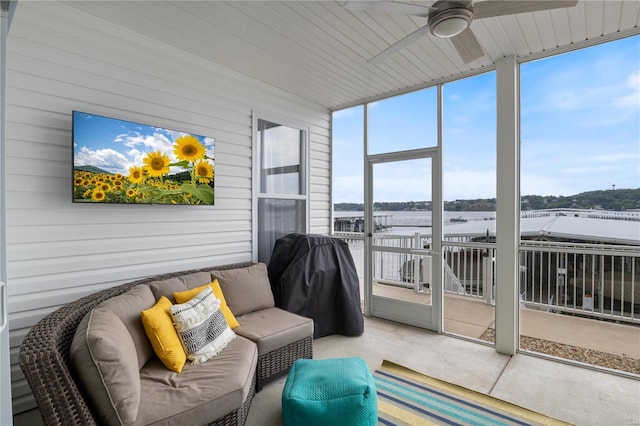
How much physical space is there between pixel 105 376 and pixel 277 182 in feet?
9.35

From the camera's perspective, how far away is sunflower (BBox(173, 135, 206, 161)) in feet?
9.59

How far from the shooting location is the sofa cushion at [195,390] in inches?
63.1

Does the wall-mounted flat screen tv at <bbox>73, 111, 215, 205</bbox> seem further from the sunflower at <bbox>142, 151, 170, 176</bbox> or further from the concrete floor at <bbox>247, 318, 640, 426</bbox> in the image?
the concrete floor at <bbox>247, 318, 640, 426</bbox>

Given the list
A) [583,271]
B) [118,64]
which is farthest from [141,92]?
[583,271]

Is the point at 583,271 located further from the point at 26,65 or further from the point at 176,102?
the point at 26,65

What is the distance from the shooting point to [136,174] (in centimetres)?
264

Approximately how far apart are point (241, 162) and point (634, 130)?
3625 mm

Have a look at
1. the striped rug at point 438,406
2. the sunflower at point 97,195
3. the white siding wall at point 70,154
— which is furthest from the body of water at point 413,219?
the sunflower at point 97,195

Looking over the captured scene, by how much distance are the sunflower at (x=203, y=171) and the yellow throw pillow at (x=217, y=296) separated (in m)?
1.01

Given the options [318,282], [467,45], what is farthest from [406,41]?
[318,282]

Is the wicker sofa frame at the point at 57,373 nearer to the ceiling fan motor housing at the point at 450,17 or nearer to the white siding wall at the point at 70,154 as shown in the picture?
the white siding wall at the point at 70,154

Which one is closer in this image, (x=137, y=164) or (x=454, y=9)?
(x=454, y=9)

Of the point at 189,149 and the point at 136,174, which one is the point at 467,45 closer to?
the point at 189,149

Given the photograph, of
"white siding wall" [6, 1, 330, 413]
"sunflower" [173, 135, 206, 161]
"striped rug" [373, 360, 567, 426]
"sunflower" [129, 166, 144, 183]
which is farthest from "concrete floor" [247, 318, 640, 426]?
"sunflower" [173, 135, 206, 161]
